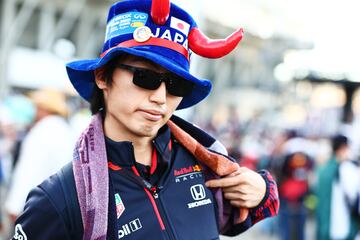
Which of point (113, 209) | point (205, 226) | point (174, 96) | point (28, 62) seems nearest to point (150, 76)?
point (174, 96)

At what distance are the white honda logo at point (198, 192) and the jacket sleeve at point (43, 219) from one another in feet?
1.82

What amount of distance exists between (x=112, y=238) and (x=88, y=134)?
1.34 ft

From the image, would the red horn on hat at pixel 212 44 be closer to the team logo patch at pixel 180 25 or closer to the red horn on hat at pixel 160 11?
the team logo patch at pixel 180 25

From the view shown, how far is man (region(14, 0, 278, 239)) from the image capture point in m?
2.05

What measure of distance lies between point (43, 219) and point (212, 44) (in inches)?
35.8

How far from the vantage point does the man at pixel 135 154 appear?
2.05m

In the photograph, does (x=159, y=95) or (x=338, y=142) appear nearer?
(x=159, y=95)

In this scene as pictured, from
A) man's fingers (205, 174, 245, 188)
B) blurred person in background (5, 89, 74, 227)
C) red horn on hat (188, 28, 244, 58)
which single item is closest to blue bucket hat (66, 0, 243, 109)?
red horn on hat (188, 28, 244, 58)

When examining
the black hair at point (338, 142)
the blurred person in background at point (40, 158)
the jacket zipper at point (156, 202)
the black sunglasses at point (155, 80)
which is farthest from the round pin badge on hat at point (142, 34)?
the black hair at point (338, 142)

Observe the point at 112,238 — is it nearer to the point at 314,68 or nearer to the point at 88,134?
the point at 88,134

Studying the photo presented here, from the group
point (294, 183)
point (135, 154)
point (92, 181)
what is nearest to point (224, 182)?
point (135, 154)

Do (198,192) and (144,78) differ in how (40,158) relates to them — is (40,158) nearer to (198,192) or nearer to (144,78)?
(198,192)

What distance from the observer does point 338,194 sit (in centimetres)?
698

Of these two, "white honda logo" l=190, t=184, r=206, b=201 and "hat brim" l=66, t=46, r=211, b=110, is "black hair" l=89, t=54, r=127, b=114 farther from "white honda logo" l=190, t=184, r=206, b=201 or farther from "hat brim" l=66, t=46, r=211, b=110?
"white honda logo" l=190, t=184, r=206, b=201
